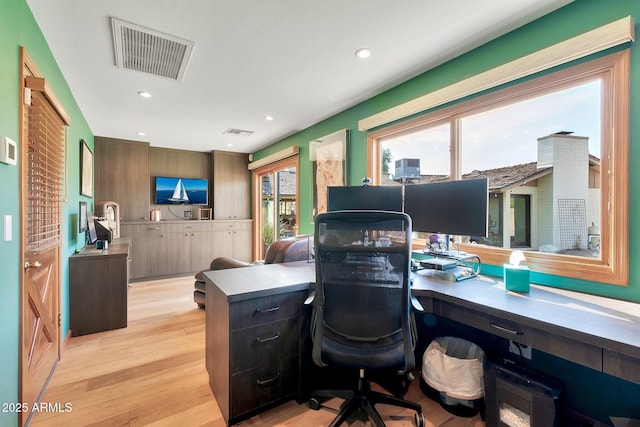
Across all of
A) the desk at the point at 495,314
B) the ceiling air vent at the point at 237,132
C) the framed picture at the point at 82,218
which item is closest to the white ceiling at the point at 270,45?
the ceiling air vent at the point at 237,132

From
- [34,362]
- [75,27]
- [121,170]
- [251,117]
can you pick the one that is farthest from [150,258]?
[75,27]

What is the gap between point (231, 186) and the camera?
613 cm

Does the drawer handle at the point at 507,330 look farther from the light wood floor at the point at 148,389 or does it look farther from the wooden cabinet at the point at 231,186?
the wooden cabinet at the point at 231,186

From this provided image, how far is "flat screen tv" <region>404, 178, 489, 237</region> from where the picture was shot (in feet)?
5.98

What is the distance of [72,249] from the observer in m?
2.97

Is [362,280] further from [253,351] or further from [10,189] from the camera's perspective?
[10,189]

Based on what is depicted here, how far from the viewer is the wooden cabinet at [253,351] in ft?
5.28

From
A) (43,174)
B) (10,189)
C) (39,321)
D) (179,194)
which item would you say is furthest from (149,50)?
(179,194)

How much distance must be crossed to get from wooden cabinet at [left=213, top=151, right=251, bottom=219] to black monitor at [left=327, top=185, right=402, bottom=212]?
3.93 metres

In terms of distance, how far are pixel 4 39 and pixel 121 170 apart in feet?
13.8

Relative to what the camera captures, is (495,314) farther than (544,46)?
No

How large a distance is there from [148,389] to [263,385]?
90 centimetres

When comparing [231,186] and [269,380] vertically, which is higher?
[231,186]

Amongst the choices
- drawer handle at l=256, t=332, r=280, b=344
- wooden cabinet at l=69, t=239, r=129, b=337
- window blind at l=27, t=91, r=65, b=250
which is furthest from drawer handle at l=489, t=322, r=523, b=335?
wooden cabinet at l=69, t=239, r=129, b=337
